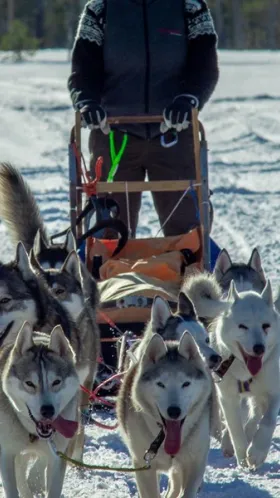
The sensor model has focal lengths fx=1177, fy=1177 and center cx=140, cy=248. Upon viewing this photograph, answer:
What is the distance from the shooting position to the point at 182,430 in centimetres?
331

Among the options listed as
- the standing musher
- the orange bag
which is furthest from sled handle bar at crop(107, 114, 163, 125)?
the orange bag

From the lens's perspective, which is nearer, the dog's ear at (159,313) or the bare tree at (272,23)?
the dog's ear at (159,313)

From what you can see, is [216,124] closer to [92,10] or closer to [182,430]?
[92,10]

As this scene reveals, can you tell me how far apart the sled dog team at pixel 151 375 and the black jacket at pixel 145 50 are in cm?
112

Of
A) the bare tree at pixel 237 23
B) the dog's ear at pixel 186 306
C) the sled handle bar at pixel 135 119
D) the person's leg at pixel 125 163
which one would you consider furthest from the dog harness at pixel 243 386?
the bare tree at pixel 237 23

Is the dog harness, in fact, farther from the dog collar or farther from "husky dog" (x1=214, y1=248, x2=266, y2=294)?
"husky dog" (x1=214, y1=248, x2=266, y2=294)

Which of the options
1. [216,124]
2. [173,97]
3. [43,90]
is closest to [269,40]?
[43,90]

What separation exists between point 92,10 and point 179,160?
83 centimetres

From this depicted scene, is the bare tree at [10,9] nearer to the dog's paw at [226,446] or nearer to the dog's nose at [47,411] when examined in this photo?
the dog's paw at [226,446]

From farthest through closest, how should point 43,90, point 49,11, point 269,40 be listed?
point 269,40 → point 49,11 → point 43,90

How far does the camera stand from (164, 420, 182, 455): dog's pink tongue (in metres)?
3.23

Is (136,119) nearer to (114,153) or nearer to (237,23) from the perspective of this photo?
(114,153)

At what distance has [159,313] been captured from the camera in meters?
3.72

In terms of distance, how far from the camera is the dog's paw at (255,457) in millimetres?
3881
